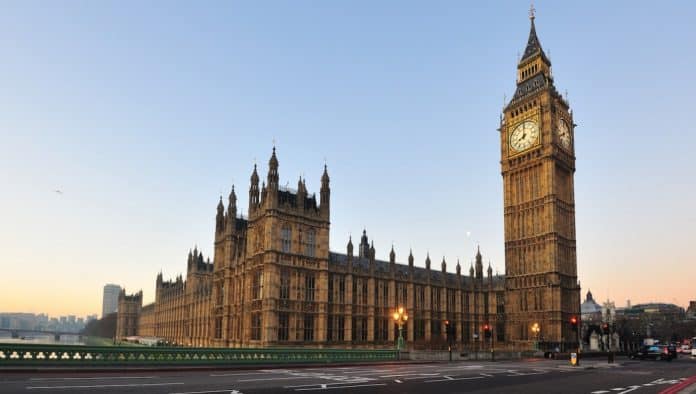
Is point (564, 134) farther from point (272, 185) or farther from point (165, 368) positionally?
point (165, 368)

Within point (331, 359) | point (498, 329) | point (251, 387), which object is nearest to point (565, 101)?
point (498, 329)

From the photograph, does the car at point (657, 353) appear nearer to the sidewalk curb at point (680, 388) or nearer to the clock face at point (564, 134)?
the sidewalk curb at point (680, 388)

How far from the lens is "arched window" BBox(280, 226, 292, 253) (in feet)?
190

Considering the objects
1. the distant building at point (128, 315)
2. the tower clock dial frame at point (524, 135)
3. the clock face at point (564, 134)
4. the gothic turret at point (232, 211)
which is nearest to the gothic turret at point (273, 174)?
the gothic turret at point (232, 211)

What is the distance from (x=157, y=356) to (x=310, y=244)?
102 feet

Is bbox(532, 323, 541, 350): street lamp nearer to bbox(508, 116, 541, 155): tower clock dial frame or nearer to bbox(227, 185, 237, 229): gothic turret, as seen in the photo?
bbox(508, 116, 541, 155): tower clock dial frame

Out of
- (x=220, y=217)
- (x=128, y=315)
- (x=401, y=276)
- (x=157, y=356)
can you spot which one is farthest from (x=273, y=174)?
(x=128, y=315)

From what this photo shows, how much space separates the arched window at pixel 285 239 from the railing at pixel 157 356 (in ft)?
62.0

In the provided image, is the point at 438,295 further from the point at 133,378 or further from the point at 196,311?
the point at 133,378

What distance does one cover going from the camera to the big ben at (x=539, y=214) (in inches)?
3017

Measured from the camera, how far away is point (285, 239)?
2299 inches

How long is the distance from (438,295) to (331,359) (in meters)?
40.8

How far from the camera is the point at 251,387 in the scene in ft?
66.1

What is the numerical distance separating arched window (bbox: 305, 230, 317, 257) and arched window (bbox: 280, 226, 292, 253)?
95.2 inches
